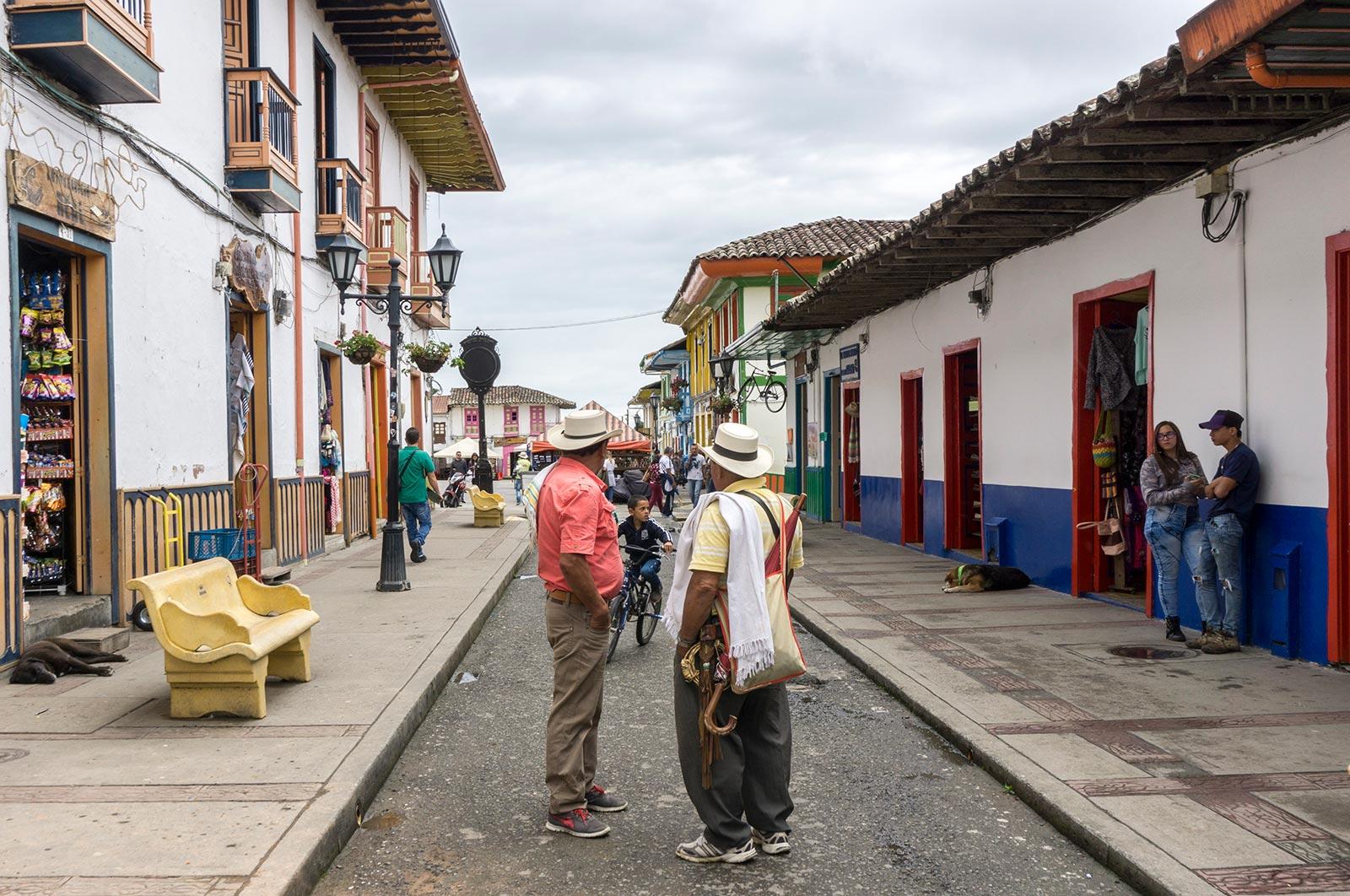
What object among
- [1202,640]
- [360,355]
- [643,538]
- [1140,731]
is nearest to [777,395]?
[360,355]

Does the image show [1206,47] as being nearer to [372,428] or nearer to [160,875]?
[160,875]

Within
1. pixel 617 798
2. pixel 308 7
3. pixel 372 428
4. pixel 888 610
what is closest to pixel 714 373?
pixel 372 428

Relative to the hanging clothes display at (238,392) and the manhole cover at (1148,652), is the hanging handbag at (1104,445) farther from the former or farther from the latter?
the hanging clothes display at (238,392)

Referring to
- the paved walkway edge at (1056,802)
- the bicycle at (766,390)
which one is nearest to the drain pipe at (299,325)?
the paved walkway edge at (1056,802)

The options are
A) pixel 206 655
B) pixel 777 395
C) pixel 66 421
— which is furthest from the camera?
pixel 777 395

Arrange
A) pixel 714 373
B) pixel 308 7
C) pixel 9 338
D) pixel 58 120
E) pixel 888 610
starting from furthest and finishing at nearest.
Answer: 1. pixel 714 373
2. pixel 308 7
3. pixel 888 610
4. pixel 58 120
5. pixel 9 338

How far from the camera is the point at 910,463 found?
15750 millimetres

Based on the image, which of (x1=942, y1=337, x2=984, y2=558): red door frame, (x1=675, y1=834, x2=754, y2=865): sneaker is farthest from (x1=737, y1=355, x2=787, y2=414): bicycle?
(x1=675, y1=834, x2=754, y2=865): sneaker

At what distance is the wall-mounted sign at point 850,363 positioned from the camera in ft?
59.4

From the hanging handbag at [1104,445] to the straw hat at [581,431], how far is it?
6618 mm

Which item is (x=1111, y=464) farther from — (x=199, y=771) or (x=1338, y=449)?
(x=199, y=771)

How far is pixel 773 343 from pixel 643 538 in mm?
12443

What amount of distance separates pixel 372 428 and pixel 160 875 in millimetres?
14915

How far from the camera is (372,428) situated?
719 inches
